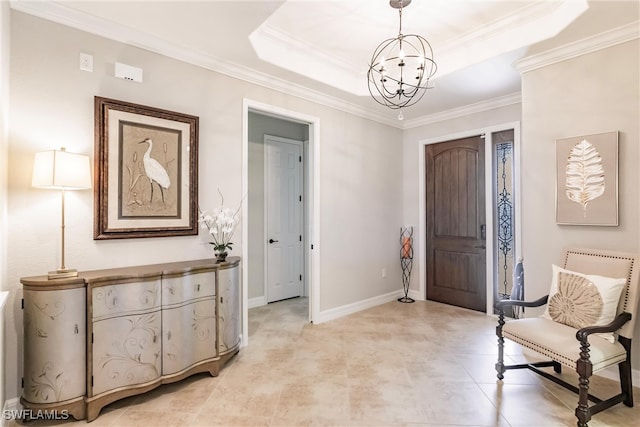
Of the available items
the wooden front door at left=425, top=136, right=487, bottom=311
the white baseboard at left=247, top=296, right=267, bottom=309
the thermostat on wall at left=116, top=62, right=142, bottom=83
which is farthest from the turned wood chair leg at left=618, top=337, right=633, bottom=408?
the thermostat on wall at left=116, top=62, right=142, bottom=83

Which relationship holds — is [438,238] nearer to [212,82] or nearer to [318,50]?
[318,50]

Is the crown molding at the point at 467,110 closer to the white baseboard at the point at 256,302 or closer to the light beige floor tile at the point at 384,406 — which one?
the white baseboard at the point at 256,302

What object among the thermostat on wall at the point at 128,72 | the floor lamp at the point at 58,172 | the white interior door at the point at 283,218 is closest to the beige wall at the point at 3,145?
the floor lamp at the point at 58,172

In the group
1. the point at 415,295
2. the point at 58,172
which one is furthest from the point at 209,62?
the point at 415,295

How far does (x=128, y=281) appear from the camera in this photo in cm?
226

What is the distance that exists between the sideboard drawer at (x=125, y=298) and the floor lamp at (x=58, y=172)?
0.23 metres

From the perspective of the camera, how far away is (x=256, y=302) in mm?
4801

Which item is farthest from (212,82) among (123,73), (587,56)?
(587,56)

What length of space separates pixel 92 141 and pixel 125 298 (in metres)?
1.18

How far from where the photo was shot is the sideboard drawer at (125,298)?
7.06ft

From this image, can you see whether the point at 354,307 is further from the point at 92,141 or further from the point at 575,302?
the point at 92,141

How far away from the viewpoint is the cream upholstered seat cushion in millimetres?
2111

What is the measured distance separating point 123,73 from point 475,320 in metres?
4.45

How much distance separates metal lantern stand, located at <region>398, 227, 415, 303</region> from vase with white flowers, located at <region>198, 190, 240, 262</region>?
2821mm
